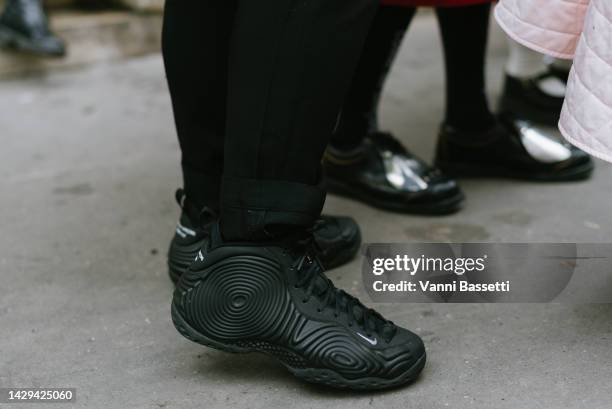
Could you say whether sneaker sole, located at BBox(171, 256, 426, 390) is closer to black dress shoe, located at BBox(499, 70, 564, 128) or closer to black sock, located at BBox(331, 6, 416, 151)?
black sock, located at BBox(331, 6, 416, 151)

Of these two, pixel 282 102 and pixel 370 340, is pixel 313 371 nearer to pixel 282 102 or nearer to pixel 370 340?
pixel 370 340

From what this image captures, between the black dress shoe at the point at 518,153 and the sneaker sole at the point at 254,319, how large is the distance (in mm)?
679

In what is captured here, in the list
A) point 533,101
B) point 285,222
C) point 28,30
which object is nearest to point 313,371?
point 285,222

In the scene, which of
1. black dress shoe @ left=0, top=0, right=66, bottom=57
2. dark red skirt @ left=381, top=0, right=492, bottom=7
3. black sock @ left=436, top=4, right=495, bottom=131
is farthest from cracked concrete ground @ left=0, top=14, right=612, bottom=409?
dark red skirt @ left=381, top=0, right=492, bottom=7

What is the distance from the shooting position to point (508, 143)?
153 centimetres

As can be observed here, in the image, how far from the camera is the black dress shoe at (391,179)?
1404mm

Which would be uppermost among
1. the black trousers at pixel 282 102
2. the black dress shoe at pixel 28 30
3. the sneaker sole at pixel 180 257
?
the black trousers at pixel 282 102

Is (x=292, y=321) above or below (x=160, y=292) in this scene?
above

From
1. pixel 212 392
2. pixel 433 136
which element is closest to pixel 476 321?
pixel 212 392

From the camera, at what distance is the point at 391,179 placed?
1430 mm

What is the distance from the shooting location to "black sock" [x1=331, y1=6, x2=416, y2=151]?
1.39 m

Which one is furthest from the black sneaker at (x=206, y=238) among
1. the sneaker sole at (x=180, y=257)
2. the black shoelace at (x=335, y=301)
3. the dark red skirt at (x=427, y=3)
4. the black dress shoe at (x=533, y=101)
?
the black dress shoe at (x=533, y=101)

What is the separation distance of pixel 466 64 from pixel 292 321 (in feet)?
2.35

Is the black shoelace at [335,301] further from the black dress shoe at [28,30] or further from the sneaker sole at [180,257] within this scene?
the black dress shoe at [28,30]
